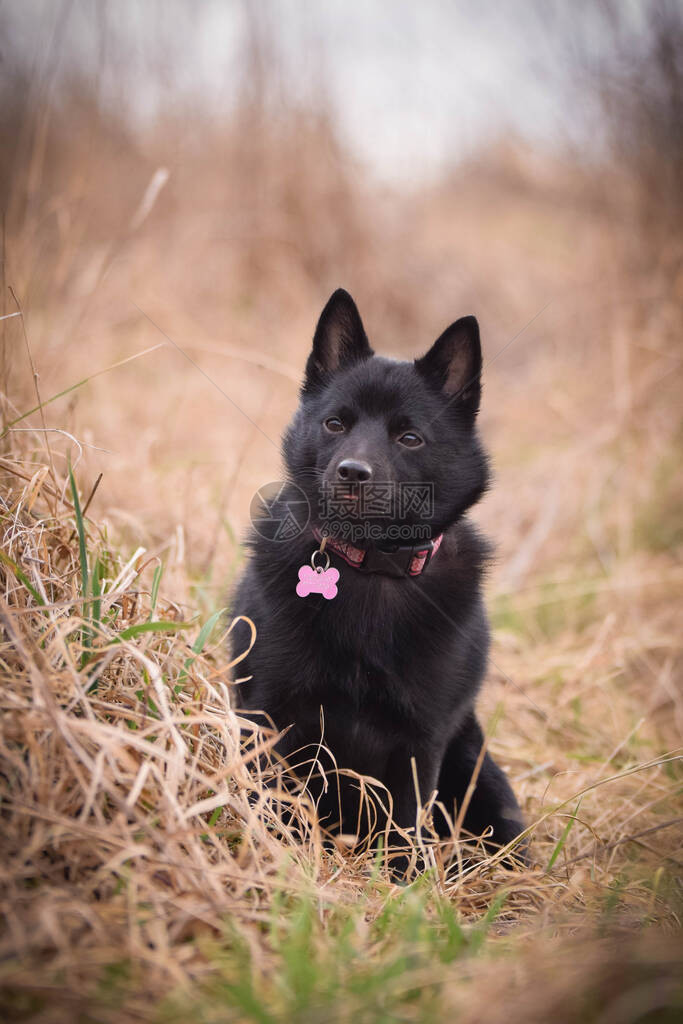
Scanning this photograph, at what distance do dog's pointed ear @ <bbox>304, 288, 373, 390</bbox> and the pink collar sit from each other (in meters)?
0.58

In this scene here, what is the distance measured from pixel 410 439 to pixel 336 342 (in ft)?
1.45

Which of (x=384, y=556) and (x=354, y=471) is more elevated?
(x=354, y=471)

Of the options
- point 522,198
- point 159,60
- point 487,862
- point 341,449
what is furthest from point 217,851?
point 522,198

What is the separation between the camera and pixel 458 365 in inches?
89.8

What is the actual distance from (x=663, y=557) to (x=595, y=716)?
1.46m

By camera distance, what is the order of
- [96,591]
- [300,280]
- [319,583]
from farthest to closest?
[300,280] → [319,583] → [96,591]

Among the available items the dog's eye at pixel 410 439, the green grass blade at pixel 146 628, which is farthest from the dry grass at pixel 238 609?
the dog's eye at pixel 410 439

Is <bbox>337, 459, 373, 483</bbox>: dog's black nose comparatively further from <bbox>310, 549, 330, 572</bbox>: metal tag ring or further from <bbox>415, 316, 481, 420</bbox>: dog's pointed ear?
<bbox>415, 316, 481, 420</bbox>: dog's pointed ear

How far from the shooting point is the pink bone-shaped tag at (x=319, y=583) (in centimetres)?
201

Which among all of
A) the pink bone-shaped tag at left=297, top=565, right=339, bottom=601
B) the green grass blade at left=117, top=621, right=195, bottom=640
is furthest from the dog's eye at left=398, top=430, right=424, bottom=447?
the green grass blade at left=117, top=621, right=195, bottom=640

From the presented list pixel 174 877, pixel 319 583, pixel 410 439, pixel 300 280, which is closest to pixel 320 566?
pixel 319 583

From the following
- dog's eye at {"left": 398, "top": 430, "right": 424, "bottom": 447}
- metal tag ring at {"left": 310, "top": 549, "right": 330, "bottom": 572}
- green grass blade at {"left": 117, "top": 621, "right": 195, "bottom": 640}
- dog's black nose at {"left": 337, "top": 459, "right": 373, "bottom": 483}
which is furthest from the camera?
dog's eye at {"left": 398, "top": 430, "right": 424, "bottom": 447}

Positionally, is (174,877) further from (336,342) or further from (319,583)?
(336,342)

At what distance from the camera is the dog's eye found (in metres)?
2.19
